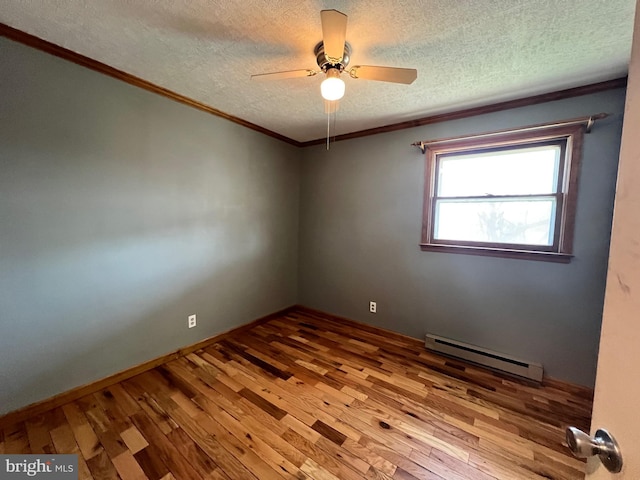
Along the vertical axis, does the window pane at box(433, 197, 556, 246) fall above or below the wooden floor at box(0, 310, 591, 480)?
above

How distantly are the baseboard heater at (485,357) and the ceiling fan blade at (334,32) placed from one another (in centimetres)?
256

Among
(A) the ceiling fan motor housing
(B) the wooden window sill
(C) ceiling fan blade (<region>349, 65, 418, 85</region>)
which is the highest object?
A: (A) the ceiling fan motor housing

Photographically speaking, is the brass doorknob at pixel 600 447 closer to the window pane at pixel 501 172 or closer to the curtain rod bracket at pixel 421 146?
the window pane at pixel 501 172

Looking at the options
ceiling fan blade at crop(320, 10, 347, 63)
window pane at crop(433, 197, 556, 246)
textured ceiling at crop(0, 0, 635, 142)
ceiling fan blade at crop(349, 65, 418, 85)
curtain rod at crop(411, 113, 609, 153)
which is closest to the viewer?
ceiling fan blade at crop(320, 10, 347, 63)

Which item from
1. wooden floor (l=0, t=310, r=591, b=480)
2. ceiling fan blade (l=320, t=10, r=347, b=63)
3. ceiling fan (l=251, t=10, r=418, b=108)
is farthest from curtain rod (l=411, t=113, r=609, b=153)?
wooden floor (l=0, t=310, r=591, b=480)

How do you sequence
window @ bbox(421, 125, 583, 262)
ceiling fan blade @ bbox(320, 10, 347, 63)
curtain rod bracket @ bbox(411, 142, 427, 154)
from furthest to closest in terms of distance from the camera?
1. curtain rod bracket @ bbox(411, 142, 427, 154)
2. window @ bbox(421, 125, 583, 262)
3. ceiling fan blade @ bbox(320, 10, 347, 63)

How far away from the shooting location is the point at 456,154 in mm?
2480

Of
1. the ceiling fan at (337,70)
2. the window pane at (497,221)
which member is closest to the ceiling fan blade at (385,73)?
the ceiling fan at (337,70)

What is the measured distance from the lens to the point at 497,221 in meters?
2.30

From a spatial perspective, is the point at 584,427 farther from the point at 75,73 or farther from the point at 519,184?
the point at 75,73

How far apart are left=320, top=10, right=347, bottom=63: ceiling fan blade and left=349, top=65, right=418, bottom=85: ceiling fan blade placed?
141 millimetres

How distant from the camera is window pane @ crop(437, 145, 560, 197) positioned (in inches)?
82.7

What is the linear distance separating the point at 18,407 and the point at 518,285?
378 centimetres

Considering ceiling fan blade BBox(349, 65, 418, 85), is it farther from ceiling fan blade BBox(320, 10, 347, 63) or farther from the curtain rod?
the curtain rod
